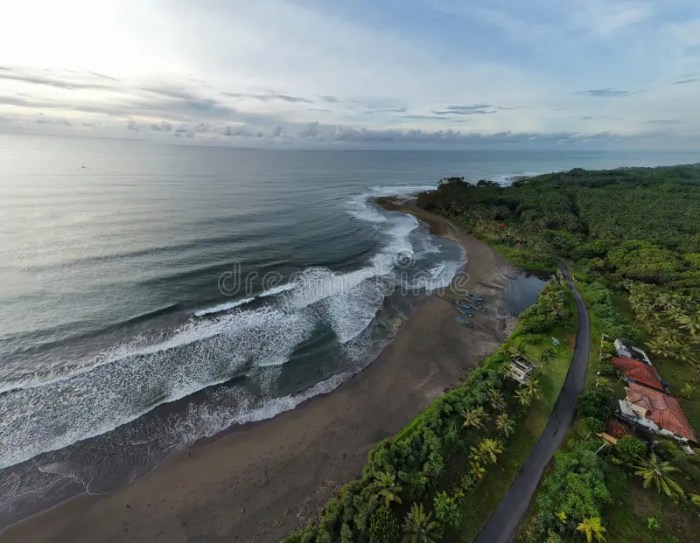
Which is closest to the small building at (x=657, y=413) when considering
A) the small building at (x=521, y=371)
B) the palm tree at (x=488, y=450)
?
the small building at (x=521, y=371)

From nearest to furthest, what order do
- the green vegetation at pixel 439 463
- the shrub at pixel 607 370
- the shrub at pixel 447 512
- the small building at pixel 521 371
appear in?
the green vegetation at pixel 439 463, the shrub at pixel 447 512, the small building at pixel 521 371, the shrub at pixel 607 370

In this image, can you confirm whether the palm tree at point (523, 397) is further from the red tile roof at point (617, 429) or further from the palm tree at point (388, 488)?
the palm tree at point (388, 488)

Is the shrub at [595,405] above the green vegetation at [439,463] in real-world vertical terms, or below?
above

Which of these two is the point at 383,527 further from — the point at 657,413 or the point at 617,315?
the point at 617,315

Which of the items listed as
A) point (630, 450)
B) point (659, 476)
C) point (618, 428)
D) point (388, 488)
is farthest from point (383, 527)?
point (618, 428)

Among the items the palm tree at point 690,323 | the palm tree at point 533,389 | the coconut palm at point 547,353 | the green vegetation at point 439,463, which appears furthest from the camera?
the palm tree at point 690,323

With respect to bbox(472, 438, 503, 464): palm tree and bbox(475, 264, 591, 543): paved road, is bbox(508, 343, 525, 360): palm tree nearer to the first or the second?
bbox(475, 264, 591, 543): paved road

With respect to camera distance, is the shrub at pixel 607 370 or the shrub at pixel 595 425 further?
the shrub at pixel 607 370
